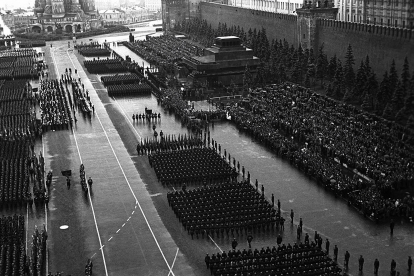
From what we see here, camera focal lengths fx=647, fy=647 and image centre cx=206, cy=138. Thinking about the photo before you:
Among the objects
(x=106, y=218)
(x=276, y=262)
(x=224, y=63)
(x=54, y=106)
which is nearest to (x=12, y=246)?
(x=106, y=218)

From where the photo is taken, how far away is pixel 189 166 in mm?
A: 39750

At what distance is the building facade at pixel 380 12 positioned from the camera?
7225cm

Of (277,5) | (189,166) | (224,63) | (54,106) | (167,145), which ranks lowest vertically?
(189,166)

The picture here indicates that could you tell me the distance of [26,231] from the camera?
31672 millimetres

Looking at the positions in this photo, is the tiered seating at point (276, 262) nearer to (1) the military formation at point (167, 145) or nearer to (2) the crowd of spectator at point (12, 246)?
(2) the crowd of spectator at point (12, 246)

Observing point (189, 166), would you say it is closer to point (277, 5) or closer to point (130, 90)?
point (130, 90)

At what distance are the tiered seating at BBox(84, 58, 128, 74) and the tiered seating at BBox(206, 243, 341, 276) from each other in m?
54.6

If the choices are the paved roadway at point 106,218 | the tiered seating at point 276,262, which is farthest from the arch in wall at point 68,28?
the tiered seating at point 276,262

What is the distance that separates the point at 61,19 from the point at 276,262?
385 feet

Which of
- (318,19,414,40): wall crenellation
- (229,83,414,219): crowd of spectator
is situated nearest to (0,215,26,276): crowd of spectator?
(229,83,414,219): crowd of spectator

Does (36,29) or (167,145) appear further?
(36,29)

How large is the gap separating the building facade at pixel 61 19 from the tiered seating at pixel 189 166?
96695mm

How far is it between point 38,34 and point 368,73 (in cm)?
8574

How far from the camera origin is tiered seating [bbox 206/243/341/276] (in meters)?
26.3
